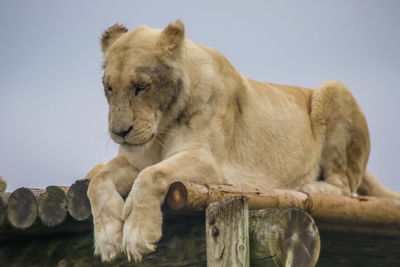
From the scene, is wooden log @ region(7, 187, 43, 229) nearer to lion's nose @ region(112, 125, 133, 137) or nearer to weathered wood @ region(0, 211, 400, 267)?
weathered wood @ region(0, 211, 400, 267)

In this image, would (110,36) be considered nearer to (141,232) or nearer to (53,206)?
(53,206)

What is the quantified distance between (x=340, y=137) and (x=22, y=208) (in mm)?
3539

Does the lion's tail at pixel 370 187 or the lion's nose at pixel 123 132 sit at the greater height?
the lion's nose at pixel 123 132

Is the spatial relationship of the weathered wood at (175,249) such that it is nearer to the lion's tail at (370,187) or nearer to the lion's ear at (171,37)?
the lion's ear at (171,37)

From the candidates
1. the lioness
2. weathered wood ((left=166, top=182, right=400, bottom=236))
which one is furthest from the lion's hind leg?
weathered wood ((left=166, top=182, right=400, bottom=236))

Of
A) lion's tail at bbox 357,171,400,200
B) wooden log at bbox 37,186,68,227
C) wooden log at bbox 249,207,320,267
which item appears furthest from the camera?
lion's tail at bbox 357,171,400,200

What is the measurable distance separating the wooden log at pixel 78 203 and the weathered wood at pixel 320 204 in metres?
0.84

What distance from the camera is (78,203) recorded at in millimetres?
4762

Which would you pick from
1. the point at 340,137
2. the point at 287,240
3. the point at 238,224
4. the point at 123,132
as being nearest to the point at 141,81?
the point at 123,132

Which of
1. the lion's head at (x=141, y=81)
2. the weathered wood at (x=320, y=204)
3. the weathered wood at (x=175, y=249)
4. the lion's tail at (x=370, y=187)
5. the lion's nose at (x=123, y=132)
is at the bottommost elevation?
the lion's tail at (x=370, y=187)

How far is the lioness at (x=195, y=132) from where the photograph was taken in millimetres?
4500

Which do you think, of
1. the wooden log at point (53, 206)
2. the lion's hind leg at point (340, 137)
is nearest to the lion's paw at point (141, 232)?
the wooden log at point (53, 206)

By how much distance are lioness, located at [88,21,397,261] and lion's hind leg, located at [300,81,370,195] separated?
0.01m

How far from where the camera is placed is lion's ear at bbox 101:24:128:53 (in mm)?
5641
